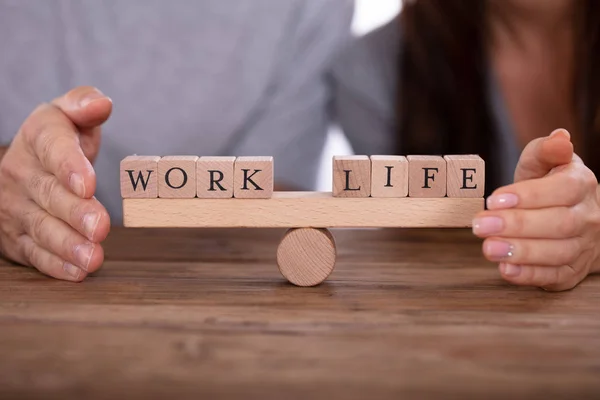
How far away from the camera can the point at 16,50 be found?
2.21 m

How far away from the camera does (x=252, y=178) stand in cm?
107

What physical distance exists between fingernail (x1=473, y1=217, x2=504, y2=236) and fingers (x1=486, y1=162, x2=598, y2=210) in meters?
0.03

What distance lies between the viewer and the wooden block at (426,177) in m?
1.06

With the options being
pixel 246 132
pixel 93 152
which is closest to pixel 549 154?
pixel 93 152

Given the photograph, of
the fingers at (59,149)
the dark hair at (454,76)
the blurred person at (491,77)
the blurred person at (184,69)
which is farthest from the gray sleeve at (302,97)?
the fingers at (59,149)

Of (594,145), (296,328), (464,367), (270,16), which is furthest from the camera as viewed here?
(270,16)

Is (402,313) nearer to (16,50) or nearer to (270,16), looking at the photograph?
(270,16)

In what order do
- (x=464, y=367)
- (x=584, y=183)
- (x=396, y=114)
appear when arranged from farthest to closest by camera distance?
(x=396, y=114)
(x=584, y=183)
(x=464, y=367)

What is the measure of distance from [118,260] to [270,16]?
127cm

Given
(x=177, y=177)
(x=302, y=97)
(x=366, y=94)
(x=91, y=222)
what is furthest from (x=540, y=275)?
(x=302, y=97)

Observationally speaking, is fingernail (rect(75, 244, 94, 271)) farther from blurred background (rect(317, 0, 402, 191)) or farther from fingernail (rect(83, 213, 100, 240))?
blurred background (rect(317, 0, 402, 191))

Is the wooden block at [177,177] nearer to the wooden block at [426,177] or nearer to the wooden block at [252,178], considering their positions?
the wooden block at [252,178]

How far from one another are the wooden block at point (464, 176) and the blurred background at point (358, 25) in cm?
117

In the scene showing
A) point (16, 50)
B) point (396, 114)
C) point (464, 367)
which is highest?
point (16, 50)
